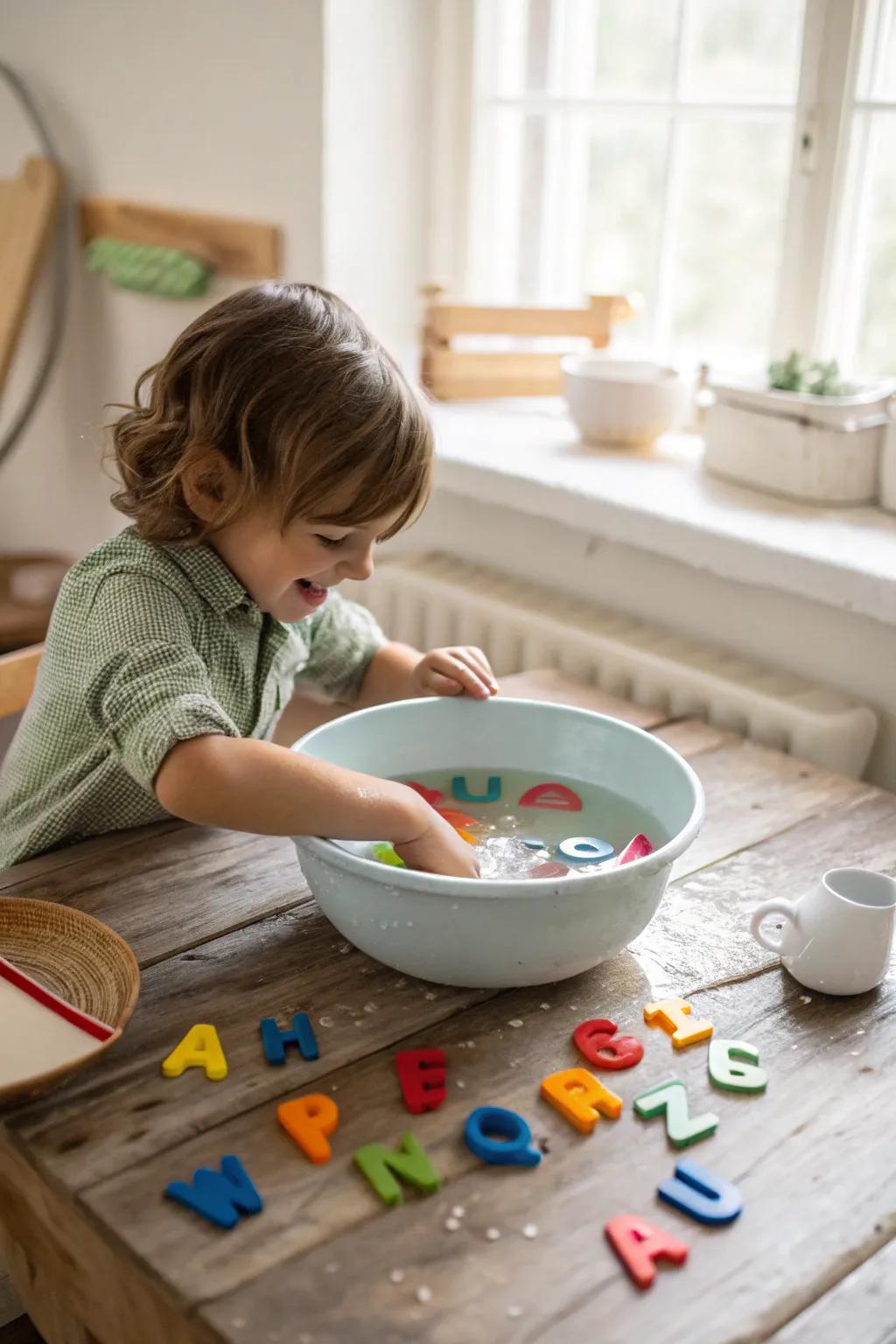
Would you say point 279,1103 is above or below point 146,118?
below

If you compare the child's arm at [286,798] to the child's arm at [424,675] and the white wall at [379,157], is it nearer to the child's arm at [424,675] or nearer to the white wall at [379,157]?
the child's arm at [424,675]

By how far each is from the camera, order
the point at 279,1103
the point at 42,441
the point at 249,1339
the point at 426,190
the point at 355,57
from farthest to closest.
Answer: the point at 42,441, the point at 426,190, the point at 355,57, the point at 279,1103, the point at 249,1339

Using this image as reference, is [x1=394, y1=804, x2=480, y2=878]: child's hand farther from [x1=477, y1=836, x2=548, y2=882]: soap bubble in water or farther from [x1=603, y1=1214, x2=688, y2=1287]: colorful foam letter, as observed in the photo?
[x1=603, y1=1214, x2=688, y2=1287]: colorful foam letter

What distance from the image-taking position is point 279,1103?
29.2 inches

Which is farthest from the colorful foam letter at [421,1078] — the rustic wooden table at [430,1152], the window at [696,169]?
the window at [696,169]

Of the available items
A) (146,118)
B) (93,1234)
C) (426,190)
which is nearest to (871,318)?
(426,190)

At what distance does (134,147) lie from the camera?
202 cm

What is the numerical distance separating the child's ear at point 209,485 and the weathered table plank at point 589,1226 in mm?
451

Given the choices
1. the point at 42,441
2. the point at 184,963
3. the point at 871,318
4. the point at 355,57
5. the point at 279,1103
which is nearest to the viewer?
the point at 279,1103

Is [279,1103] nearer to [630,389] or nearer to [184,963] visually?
[184,963]

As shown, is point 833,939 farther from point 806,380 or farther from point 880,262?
point 880,262

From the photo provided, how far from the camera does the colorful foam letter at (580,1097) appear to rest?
735mm

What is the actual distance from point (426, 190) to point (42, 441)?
881mm

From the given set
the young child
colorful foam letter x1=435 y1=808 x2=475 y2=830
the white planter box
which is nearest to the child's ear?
the young child
